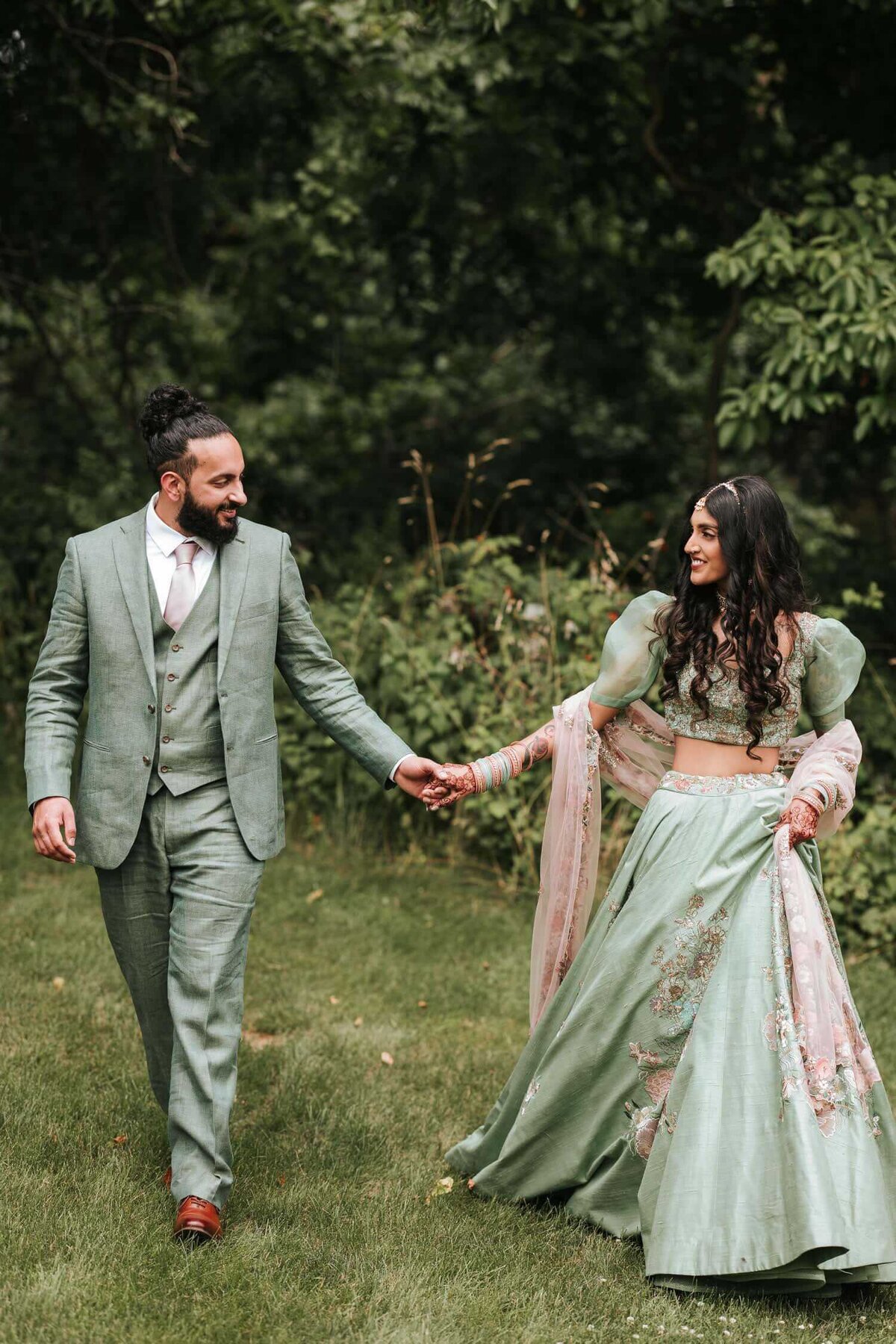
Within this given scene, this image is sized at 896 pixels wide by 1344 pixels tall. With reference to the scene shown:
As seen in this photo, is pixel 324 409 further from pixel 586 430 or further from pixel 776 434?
pixel 776 434

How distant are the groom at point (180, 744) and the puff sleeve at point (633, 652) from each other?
3.19 ft

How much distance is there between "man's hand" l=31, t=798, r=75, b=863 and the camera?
336 cm

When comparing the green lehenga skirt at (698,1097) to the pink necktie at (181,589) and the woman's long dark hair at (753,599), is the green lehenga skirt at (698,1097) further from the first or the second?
the pink necktie at (181,589)

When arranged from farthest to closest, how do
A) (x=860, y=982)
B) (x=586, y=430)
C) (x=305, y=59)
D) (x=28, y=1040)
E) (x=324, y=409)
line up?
1. (x=586, y=430)
2. (x=324, y=409)
3. (x=305, y=59)
4. (x=860, y=982)
5. (x=28, y=1040)

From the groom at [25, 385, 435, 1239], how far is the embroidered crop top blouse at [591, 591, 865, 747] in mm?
1037

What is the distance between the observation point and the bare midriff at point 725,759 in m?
3.74

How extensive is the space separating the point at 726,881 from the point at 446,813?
3.60 metres

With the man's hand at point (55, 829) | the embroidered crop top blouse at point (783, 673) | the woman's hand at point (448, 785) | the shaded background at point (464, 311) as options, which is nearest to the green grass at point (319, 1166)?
the man's hand at point (55, 829)

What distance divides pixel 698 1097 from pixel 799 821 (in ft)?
2.43

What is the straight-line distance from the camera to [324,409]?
1066cm

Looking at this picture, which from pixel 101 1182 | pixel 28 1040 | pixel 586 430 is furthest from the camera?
pixel 586 430

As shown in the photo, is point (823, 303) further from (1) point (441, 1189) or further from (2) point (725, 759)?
(1) point (441, 1189)

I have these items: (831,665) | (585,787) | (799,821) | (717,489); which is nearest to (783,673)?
(831,665)

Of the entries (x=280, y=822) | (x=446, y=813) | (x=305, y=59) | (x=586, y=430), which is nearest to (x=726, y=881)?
(x=280, y=822)
